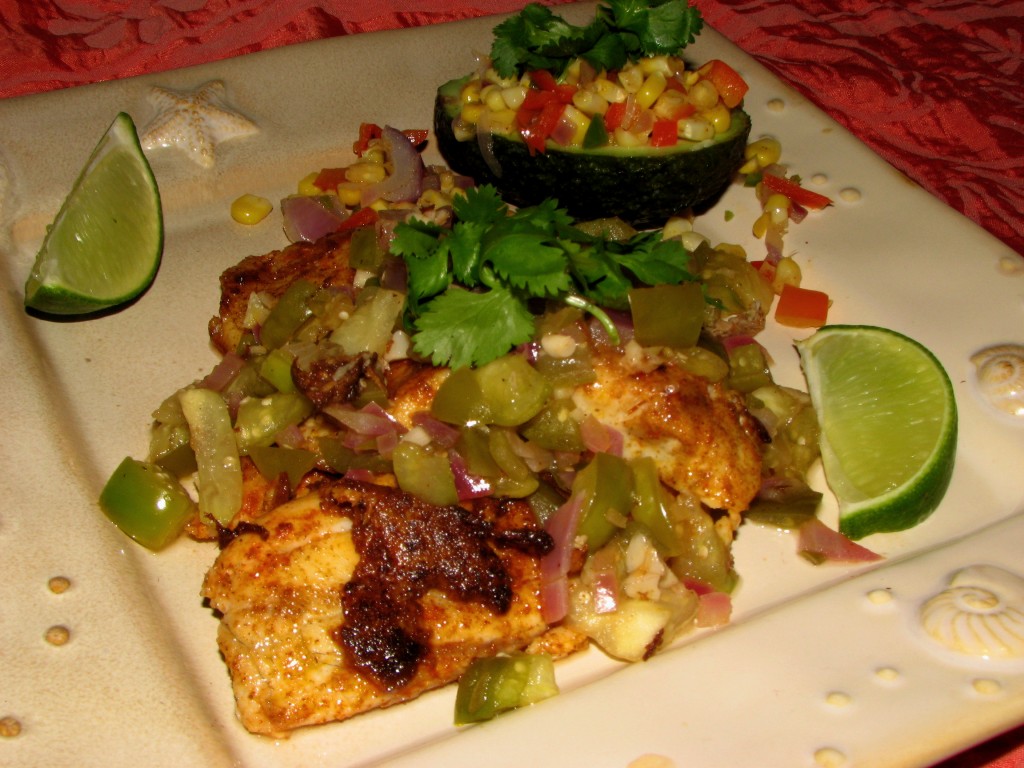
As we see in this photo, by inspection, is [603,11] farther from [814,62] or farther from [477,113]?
[814,62]

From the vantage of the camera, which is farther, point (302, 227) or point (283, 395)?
point (302, 227)

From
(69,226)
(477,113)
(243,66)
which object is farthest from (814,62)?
(69,226)

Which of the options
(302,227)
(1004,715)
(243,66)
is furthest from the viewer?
(243,66)

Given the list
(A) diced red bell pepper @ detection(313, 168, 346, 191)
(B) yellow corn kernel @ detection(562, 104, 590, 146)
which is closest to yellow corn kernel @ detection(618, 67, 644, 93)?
(B) yellow corn kernel @ detection(562, 104, 590, 146)

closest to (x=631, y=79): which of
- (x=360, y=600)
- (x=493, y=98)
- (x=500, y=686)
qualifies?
(x=493, y=98)

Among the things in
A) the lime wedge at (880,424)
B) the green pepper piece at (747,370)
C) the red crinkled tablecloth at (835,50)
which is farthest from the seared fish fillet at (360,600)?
the red crinkled tablecloth at (835,50)

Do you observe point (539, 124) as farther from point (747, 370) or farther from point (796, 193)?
point (747, 370)

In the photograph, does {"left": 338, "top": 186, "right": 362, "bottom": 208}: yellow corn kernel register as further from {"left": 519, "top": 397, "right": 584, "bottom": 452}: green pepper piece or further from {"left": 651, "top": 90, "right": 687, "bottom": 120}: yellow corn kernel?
{"left": 519, "top": 397, "right": 584, "bottom": 452}: green pepper piece
